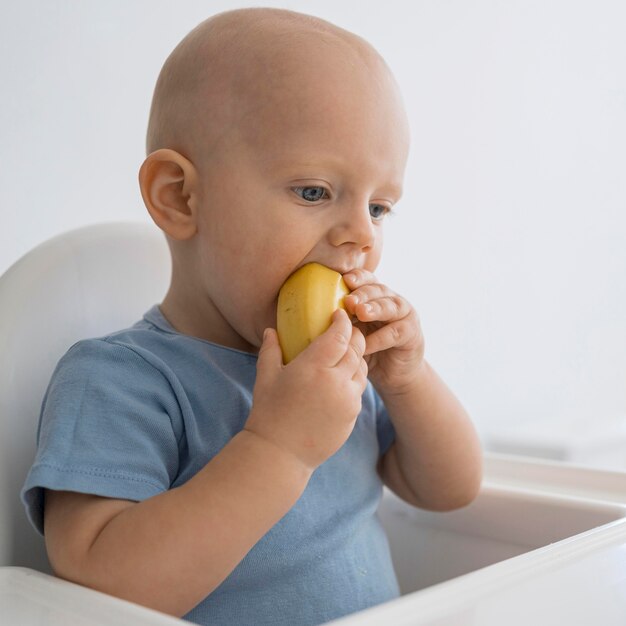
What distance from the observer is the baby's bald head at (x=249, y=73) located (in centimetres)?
74

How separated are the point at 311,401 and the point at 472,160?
1.27 m

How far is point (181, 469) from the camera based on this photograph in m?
0.72

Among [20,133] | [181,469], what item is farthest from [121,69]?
[181,469]

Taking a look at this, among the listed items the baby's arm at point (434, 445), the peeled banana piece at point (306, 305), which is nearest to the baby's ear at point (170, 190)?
the peeled banana piece at point (306, 305)

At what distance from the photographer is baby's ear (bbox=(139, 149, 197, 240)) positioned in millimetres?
769

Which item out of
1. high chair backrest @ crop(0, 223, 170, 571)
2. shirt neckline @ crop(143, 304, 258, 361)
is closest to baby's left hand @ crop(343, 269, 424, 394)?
shirt neckline @ crop(143, 304, 258, 361)

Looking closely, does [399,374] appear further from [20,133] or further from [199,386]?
[20,133]

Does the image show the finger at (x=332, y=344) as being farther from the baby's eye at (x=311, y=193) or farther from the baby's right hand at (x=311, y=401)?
the baby's eye at (x=311, y=193)

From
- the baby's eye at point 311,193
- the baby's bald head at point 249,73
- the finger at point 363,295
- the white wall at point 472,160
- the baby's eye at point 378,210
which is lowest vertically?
the white wall at point 472,160

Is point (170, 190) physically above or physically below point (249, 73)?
below

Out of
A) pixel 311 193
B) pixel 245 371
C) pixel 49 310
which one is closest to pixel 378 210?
pixel 311 193

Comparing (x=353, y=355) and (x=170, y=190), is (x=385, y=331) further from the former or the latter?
(x=170, y=190)

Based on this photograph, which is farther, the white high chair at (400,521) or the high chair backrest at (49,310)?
the high chair backrest at (49,310)

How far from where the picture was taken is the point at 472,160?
5.98ft
